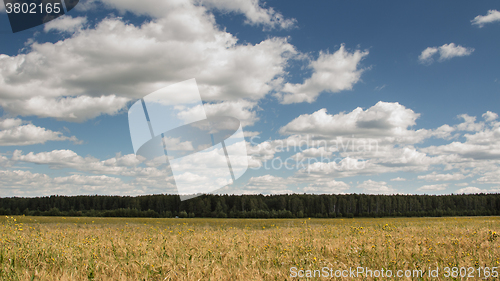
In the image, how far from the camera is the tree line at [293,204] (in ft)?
354

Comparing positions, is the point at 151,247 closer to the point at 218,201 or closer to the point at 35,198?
the point at 218,201

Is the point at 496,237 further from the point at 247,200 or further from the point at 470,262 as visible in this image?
the point at 247,200

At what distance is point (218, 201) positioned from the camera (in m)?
105

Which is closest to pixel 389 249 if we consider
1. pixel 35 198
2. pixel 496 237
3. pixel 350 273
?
pixel 350 273

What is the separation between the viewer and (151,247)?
29.4 ft

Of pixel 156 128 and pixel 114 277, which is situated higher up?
pixel 156 128

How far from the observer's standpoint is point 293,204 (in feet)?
366

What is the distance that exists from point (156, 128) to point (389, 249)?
310 inches

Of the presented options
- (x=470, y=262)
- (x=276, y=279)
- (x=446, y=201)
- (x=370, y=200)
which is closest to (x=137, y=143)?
(x=276, y=279)

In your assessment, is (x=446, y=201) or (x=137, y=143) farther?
(x=446, y=201)

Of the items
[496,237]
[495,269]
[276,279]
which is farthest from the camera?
[496,237]

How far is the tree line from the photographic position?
107875mm

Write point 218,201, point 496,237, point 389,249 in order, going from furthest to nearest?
point 218,201 < point 496,237 < point 389,249

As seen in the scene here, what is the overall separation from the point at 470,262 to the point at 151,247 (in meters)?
8.56
